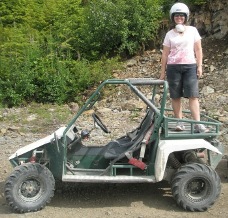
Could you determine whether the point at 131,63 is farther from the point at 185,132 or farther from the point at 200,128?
the point at 185,132

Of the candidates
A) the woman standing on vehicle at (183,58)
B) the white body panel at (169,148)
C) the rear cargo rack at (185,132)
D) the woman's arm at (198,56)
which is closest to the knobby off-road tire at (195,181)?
the white body panel at (169,148)

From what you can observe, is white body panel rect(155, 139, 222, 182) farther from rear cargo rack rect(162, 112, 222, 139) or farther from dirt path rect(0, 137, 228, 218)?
dirt path rect(0, 137, 228, 218)

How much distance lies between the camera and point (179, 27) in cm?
584

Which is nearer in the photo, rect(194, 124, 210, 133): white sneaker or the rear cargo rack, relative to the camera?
the rear cargo rack

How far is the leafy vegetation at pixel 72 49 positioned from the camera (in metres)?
11.7

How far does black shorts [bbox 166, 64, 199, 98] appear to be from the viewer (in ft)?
19.3

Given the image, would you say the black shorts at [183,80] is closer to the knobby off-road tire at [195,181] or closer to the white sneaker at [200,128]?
the white sneaker at [200,128]

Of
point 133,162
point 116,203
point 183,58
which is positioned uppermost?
point 183,58

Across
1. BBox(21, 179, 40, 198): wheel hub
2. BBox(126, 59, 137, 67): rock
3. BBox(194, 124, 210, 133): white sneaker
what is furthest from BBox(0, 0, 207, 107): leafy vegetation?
BBox(194, 124, 210, 133): white sneaker

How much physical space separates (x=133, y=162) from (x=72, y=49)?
7.94 meters

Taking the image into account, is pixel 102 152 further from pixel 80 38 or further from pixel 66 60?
pixel 80 38

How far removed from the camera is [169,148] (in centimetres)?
523

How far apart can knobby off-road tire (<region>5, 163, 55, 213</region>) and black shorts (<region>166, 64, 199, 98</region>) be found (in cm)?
199

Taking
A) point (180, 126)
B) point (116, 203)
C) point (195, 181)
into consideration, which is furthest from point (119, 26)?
point (195, 181)
